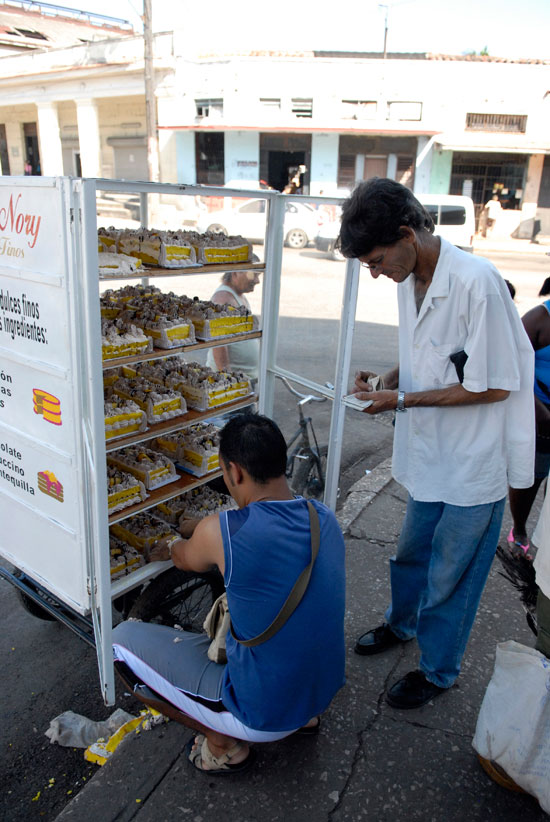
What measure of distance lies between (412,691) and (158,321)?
206 centimetres

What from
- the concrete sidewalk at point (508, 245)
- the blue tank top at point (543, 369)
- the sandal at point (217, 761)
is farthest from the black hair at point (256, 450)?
the concrete sidewalk at point (508, 245)

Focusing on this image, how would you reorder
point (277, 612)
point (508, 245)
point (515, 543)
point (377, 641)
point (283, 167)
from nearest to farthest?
point (277, 612) → point (377, 641) → point (515, 543) → point (508, 245) → point (283, 167)

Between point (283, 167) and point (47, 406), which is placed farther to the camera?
point (283, 167)

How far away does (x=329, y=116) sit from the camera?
80.3ft

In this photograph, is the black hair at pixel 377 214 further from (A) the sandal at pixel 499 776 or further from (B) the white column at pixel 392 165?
(B) the white column at pixel 392 165

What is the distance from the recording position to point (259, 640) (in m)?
1.92

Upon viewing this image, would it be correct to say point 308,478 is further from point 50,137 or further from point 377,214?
point 50,137

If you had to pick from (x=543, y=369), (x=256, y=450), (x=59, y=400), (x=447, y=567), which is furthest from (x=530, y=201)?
(x=256, y=450)

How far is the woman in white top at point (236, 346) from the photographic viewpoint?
4.01 meters

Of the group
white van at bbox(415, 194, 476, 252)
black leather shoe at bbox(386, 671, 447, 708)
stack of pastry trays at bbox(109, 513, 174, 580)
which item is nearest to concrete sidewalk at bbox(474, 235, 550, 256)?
white van at bbox(415, 194, 476, 252)

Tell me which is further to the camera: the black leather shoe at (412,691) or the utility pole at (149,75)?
the utility pole at (149,75)

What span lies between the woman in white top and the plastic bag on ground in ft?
6.89

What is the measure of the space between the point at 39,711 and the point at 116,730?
1.42ft

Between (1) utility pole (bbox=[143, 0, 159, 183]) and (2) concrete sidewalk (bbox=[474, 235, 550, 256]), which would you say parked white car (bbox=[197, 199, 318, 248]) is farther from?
(2) concrete sidewalk (bbox=[474, 235, 550, 256])
